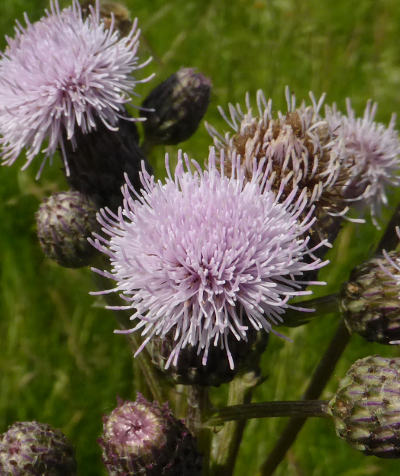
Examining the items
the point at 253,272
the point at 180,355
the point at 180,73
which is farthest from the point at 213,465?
the point at 180,73

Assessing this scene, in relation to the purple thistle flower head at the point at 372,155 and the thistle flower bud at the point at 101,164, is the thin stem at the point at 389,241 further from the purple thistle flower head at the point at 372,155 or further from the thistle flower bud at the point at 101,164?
the thistle flower bud at the point at 101,164

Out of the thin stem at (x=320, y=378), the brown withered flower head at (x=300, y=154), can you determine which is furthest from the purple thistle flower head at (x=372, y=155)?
the thin stem at (x=320, y=378)

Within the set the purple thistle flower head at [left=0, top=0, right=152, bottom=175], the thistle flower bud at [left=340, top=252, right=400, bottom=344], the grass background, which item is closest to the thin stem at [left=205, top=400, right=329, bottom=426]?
the thistle flower bud at [left=340, top=252, right=400, bottom=344]

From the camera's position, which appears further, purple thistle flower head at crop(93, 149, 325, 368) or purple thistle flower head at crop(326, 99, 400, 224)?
purple thistle flower head at crop(326, 99, 400, 224)

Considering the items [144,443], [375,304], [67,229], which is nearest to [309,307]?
[375,304]

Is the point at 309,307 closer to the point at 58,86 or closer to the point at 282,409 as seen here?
the point at 282,409

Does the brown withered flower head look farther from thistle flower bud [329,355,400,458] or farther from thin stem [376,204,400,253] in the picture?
thistle flower bud [329,355,400,458]
